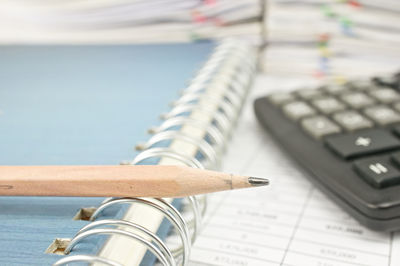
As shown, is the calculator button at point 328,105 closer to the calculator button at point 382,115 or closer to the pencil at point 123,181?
the calculator button at point 382,115

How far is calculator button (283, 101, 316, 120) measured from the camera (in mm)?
556

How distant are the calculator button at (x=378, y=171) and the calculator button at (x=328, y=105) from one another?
0.12 metres

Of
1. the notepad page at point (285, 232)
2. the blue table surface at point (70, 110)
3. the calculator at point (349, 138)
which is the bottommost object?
the notepad page at point (285, 232)

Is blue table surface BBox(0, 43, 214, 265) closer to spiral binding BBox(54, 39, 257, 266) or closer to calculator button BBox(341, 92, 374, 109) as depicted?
spiral binding BBox(54, 39, 257, 266)

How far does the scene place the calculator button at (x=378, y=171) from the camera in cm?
41

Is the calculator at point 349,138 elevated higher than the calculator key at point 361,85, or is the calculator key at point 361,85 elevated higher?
Result: the calculator key at point 361,85

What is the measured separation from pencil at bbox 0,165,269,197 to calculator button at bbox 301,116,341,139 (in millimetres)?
208

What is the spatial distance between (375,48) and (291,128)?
0.29 m

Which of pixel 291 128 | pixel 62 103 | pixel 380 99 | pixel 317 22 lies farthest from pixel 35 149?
pixel 317 22

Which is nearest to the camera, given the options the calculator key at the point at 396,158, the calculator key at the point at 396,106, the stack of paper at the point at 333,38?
the calculator key at the point at 396,158

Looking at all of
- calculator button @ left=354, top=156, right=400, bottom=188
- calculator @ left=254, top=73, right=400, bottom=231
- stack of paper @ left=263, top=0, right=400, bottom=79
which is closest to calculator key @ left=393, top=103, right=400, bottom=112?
calculator @ left=254, top=73, right=400, bottom=231

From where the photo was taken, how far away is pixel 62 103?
622 millimetres

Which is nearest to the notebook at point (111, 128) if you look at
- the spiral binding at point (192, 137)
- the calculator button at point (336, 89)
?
the spiral binding at point (192, 137)

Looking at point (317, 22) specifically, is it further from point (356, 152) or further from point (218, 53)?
point (356, 152)
